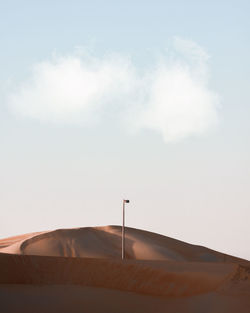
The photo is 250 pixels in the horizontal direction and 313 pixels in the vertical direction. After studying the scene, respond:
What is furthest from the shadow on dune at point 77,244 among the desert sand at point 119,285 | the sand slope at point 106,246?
the desert sand at point 119,285

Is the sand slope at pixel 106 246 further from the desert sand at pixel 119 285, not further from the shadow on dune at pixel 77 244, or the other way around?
the desert sand at pixel 119 285

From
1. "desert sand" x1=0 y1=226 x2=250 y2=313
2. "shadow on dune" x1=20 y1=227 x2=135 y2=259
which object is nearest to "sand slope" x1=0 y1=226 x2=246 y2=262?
"shadow on dune" x1=20 y1=227 x2=135 y2=259

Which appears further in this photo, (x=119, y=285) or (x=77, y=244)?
(x=77, y=244)

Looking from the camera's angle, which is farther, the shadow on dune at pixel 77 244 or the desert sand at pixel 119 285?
the shadow on dune at pixel 77 244

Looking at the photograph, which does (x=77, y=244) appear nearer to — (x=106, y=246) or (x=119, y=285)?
(x=106, y=246)

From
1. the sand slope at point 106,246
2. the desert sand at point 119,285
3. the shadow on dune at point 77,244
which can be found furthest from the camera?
the sand slope at point 106,246

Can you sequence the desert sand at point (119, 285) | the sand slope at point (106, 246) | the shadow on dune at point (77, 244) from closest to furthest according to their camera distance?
the desert sand at point (119, 285) < the shadow on dune at point (77, 244) < the sand slope at point (106, 246)

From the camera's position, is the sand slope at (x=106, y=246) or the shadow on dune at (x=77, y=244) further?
the sand slope at (x=106, y=246)

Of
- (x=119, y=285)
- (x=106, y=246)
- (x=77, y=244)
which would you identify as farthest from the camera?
(x=106, y=246)

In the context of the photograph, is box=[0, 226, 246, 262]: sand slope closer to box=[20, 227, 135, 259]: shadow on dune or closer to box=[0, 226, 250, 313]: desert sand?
box=[20, 227, 135, 259]: shadow on dune

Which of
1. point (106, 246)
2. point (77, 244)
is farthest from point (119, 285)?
point (106, 246)

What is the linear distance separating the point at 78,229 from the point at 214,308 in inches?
1537

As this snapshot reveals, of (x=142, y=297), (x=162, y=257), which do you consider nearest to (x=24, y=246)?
(x=162, y=257)

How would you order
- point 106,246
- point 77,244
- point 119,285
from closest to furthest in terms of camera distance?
point 119,285
point 77,244
point 106,246
